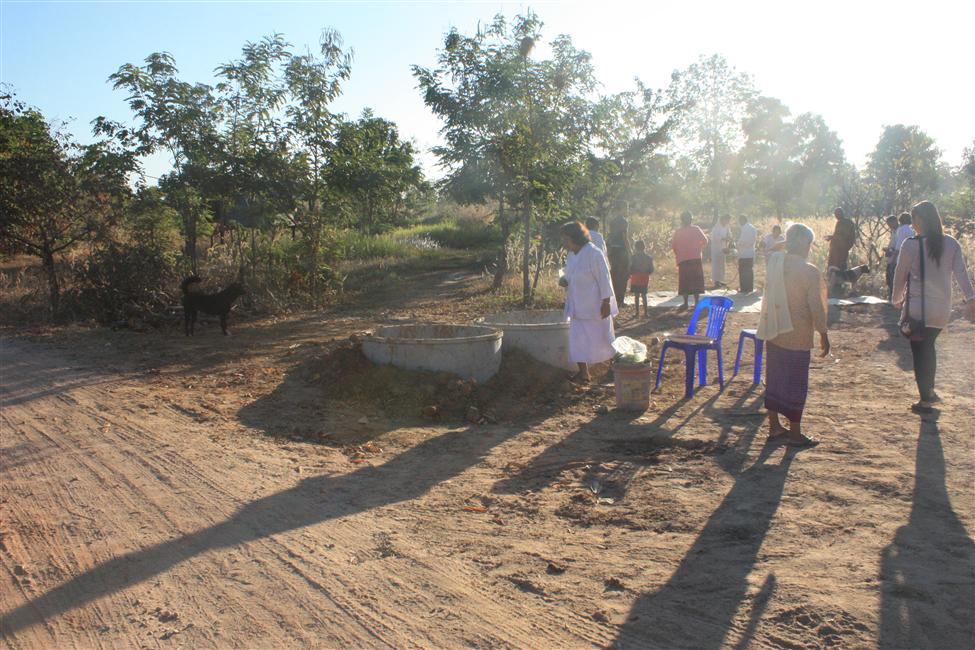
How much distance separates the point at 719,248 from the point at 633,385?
1029cm

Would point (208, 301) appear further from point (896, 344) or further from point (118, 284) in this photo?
point (896, 344)

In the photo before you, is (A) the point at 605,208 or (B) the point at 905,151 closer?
(B) the point at 905,151

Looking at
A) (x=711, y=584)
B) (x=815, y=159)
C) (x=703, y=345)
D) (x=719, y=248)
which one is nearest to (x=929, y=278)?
(x=703, y=345)

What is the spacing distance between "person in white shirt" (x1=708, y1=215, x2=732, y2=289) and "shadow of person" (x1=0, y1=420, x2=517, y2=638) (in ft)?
36.0

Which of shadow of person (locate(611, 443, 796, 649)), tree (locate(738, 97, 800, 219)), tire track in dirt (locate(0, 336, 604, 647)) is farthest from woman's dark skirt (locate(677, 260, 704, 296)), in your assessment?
tree (locate(738, 97, 800, 219))

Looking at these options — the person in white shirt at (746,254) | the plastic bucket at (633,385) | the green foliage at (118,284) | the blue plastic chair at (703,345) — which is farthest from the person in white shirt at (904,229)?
the green foliage at (118,284)

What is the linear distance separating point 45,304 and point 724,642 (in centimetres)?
1394

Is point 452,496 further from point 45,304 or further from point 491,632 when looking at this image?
point 45,304

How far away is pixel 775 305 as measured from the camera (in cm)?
547

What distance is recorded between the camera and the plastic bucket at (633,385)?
6784 mm

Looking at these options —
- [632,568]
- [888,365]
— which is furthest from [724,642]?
[888,365]

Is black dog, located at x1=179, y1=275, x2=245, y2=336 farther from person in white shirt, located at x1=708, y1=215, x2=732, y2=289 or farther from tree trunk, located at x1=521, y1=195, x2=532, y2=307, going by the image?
person in white shirt, located at x1=708, y1=215, x2=732, y2=289

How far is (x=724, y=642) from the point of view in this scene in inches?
122

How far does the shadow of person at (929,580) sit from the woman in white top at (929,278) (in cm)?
202
